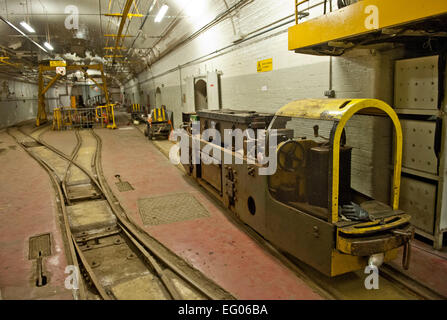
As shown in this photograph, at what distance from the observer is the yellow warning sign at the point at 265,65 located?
7.95 m

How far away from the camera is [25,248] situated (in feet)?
15.8

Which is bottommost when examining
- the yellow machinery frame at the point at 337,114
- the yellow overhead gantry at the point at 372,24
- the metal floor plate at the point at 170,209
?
the metal floor plate at the point at 170,209

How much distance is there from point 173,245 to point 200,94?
33.4 feet

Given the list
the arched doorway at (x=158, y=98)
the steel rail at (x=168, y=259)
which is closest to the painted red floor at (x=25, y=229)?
the steel rail at (x=168, y=259)

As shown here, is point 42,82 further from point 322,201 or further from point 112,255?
point 322,201

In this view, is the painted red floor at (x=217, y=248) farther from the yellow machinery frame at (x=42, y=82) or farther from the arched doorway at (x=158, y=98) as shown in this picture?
the arched doorway at (x=158, y=98)

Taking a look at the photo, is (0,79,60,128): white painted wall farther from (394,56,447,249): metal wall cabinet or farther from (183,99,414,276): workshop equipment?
(394,56,447,249): metal wall cabinet

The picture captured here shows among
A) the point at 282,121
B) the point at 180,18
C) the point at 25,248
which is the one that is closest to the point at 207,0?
the point at 180,18

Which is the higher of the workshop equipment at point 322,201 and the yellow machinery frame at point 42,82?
the yellow machinery frame at point 42,82

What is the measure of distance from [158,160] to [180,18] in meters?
6.30

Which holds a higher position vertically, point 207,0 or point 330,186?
point 207,0

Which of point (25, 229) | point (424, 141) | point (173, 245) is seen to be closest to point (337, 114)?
point (424, 141)

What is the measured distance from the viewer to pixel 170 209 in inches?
255
